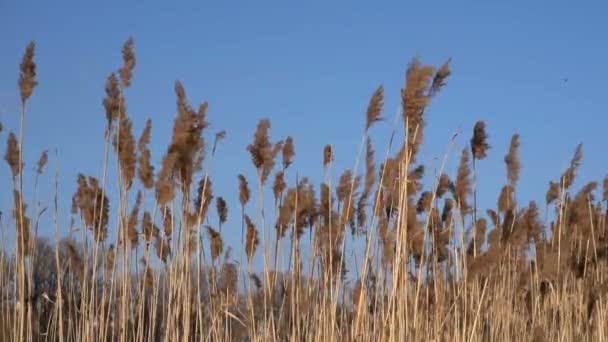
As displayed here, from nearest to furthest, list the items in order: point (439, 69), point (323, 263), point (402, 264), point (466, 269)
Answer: point (439, 69) → point (402, 264) → point (466, 269) → point (323, 263)

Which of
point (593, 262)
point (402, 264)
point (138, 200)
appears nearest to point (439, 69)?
point (402, 264)

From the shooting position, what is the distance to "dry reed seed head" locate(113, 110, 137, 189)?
13.2 ft

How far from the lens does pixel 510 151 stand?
5453mm

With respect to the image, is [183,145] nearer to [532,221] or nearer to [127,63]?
[127,63]

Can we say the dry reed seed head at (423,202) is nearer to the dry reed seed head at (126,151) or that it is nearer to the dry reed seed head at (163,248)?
the dry reed seed head at (163,248)

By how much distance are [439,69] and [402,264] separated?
821mm

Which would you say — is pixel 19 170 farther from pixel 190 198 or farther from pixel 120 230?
pixel 190 198

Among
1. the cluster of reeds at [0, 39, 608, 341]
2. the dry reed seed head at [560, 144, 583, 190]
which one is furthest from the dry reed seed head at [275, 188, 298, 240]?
the dry reed seed head at [560, 144, 583, 190]

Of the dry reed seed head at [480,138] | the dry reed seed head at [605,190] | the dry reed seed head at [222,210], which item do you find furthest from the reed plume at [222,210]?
the dry reed seed head at [605,190]

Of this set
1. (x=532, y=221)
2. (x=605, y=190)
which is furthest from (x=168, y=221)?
(x=605, y=190)

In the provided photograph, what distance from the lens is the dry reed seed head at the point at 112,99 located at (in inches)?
163

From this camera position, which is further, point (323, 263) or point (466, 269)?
point (323, 263)

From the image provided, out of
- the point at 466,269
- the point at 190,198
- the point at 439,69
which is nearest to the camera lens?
the point at 439,69

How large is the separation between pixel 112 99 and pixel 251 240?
109cm
